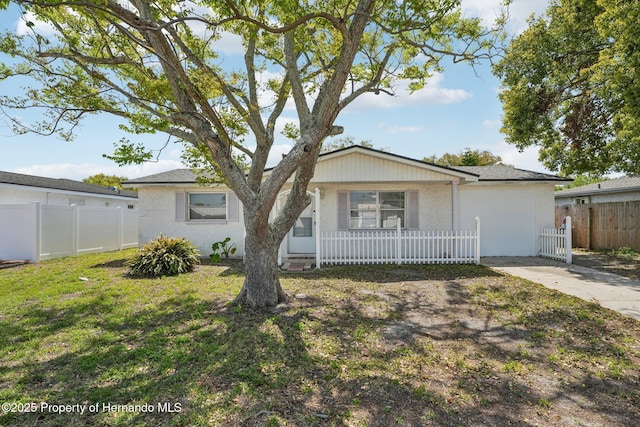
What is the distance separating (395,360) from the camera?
156 inches

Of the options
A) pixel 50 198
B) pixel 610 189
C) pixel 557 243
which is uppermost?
pixel 610 189

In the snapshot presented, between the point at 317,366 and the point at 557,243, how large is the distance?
10.9 metres

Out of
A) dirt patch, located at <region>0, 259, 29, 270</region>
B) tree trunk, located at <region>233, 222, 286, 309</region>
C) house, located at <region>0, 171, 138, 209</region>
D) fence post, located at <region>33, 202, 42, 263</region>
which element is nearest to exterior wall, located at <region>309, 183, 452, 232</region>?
tree trunk, located at <region>233, 222, 286, 309</region>


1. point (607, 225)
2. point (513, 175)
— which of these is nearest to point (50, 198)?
point (513, 175)

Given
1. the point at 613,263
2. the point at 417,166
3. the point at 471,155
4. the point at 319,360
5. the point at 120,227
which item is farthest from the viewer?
the point at 471,155

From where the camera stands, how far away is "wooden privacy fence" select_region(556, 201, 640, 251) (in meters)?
13.3

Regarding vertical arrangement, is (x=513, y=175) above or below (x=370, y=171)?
above

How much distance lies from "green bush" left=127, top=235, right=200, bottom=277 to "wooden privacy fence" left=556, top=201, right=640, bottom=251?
15.8 meters

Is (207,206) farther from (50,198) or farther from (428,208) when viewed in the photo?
(50,198)

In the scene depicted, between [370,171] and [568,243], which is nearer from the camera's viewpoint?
[568,243]

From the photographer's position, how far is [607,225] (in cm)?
1432

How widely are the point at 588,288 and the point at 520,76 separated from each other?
9894 millimetres

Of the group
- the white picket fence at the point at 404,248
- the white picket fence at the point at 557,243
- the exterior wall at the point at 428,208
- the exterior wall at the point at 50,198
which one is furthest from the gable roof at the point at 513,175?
the exterior wall at the point at 50,198

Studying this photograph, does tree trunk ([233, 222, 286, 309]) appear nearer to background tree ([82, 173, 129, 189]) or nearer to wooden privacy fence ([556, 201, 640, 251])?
wooden privacy fence ([556, 201, 640, 251])
